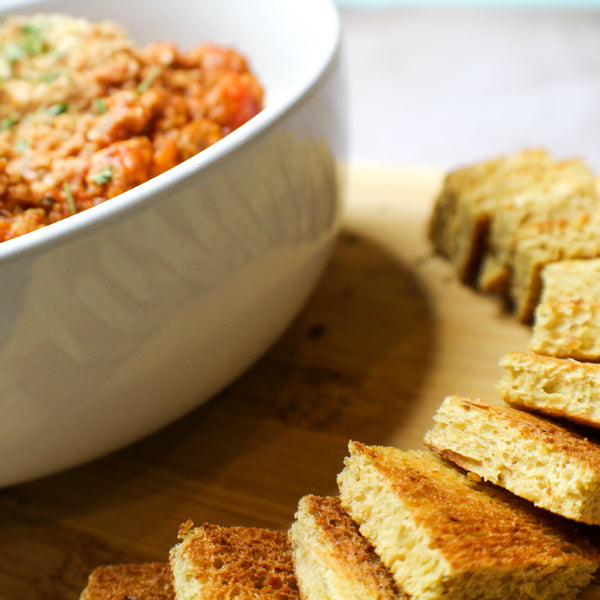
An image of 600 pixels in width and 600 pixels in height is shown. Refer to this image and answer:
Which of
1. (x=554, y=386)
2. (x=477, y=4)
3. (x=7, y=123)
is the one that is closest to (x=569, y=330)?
(x=554, y=386)

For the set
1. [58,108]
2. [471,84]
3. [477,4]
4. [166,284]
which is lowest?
[471,84]

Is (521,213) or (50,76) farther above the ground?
(50,76)

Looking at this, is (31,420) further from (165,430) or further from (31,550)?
(165,430)

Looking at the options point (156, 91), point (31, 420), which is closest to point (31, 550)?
point (31, 420)

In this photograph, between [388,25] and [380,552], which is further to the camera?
[388,25]

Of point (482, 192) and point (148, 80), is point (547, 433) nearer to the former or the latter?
point (482, 192)

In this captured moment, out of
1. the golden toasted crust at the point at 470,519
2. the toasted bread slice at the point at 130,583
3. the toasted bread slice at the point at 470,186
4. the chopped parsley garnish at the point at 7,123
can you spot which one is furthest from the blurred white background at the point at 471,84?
the toasted bread slice at the point at 130,583
